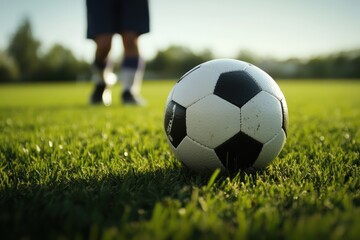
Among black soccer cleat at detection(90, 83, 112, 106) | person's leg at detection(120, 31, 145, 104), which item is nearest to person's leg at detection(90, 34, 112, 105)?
black soccer cleat at detection(90, 83, 112, 106)

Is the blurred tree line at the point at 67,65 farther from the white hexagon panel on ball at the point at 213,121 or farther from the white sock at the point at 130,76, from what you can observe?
the white hexagon panel on ball at the point at 213,121

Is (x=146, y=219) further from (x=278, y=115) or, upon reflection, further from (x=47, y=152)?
(x=47, y=152)

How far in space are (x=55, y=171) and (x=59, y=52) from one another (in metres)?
67.2

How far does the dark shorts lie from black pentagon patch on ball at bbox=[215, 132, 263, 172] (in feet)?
13.1

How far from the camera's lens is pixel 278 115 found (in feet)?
6.01

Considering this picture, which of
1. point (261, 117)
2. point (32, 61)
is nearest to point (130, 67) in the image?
point (261, 117)

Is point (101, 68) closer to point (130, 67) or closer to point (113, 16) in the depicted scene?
point (130, 67)

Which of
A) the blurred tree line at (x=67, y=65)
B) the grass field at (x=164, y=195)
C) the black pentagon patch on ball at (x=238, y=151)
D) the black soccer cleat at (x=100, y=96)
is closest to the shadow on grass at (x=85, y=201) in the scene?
the grass field at (x=164, y=195)

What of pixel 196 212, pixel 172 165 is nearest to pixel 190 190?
pixel 196 212

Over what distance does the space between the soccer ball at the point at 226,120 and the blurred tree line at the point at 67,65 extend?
5212 centimetres

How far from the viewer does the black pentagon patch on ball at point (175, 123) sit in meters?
1.79

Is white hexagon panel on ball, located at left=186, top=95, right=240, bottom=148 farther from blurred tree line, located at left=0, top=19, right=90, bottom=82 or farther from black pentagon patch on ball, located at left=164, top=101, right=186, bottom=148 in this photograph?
blurred tree line, located at left=0, top=19, right=90, bottom=82

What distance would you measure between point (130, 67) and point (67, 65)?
54.5 metres

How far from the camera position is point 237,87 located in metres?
1.77
